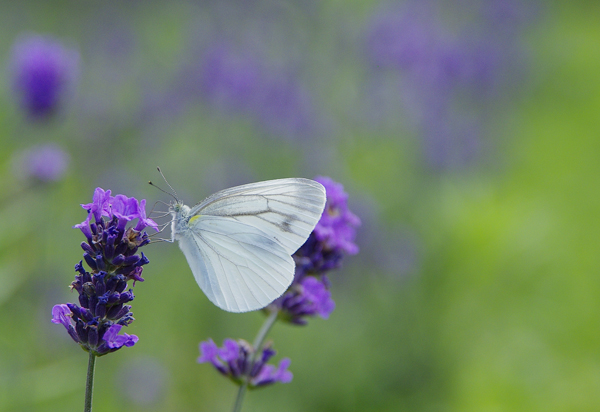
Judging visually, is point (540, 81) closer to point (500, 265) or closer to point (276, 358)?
point (500, 265)

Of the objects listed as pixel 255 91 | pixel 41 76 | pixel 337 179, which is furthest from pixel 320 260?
pixel 255 91

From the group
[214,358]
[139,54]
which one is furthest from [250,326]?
[139,54]

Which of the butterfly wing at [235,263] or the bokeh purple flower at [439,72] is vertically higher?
the bokeh purple flower at [439,72]

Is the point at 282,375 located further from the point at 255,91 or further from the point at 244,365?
the point at 255,91

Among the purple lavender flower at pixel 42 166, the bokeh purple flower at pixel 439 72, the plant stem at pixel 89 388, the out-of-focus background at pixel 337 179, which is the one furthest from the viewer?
the bokeh purple flower at pixel 439 72

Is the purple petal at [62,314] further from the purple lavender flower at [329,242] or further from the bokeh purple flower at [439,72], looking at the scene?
the bokeh purple flower at [439,72]

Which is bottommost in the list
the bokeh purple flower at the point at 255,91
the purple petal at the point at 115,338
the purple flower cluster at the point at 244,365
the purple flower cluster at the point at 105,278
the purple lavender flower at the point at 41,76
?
the purple flower cluster at the point at 244,365

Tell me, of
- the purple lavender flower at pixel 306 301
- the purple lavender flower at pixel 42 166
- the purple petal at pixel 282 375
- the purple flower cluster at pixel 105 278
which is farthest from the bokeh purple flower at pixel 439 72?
the purple flower cluster at pixel 105 278
